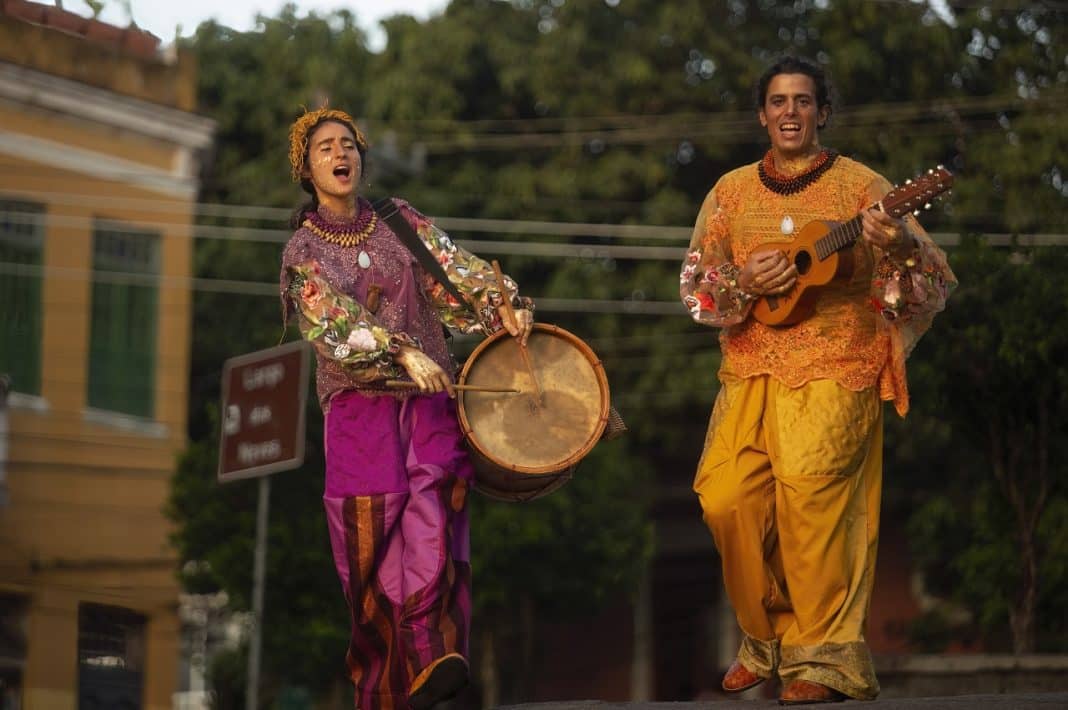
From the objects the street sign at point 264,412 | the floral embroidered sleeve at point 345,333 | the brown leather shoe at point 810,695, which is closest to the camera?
the brown leather shoe at point 810,695

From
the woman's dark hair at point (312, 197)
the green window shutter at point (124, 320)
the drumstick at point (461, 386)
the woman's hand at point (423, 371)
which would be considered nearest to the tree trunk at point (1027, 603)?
the drumstick at point (461, 386)

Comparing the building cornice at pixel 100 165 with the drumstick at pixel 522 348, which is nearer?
the drumstick at pixel 522 348

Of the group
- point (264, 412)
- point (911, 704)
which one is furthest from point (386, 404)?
point (264, 412)

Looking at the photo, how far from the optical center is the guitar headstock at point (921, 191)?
22.5ft

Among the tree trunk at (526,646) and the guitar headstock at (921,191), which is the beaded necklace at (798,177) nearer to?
the guitar headstock at (921,191)

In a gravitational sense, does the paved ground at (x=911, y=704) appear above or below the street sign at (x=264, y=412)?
below

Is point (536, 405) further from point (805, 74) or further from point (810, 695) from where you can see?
point (805, 74)

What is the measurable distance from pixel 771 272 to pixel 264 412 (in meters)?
5.33

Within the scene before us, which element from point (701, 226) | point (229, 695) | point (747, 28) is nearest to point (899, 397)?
point (701, 226)

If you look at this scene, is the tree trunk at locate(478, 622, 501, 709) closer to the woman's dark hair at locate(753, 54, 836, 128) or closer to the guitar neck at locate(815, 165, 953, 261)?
the woman's dark hair at locate(753, 54, 836, 128)

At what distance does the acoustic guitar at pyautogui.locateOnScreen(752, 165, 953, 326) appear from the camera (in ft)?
22.8

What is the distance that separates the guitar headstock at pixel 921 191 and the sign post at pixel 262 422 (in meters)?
5.07

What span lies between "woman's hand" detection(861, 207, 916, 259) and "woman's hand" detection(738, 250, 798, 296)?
0.32 m

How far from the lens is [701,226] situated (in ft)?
25.1
